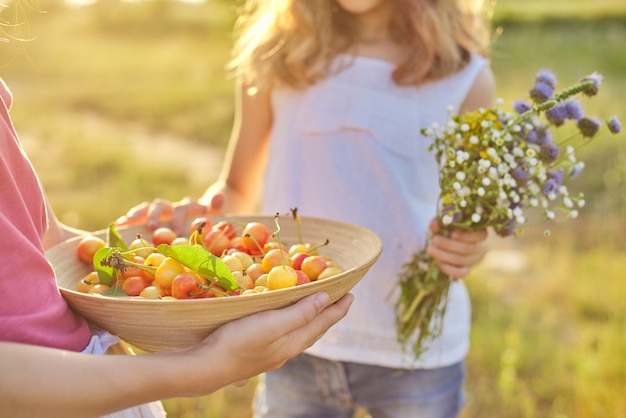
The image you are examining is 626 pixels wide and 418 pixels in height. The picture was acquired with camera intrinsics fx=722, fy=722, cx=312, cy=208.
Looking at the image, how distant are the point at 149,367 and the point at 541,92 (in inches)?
41.8

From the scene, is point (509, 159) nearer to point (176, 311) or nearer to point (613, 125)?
point (613, 125)

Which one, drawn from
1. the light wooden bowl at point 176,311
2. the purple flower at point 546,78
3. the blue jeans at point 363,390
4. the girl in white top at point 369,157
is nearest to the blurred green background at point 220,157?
the girl in white top at point 369,157

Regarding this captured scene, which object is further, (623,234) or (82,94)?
(82,94)

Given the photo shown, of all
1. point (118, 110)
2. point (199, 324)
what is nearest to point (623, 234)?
point (199, 324)

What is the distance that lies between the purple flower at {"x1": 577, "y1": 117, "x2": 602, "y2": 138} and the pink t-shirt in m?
1.17

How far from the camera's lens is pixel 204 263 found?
4.27ft

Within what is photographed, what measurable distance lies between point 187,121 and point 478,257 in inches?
244

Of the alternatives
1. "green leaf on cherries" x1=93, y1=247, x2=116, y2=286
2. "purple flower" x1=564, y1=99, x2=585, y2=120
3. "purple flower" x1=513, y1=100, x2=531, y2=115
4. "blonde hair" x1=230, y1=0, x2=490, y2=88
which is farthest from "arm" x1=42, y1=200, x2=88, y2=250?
"purple flower" x1=564, y1=99, x2=585, y2=120

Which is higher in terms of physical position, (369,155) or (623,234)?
(369,155)

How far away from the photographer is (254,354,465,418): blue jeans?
2.02 metres

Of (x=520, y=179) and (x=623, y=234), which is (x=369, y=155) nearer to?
(x=520, y=179)

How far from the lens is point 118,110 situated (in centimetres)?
802

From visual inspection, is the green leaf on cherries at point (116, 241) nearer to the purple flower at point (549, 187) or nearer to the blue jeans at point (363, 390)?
the blue jeans at point (363, 390)

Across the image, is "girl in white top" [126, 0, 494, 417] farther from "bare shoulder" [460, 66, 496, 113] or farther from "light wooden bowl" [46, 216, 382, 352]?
"light wooden bowl" [46, 216, 382, 352]
